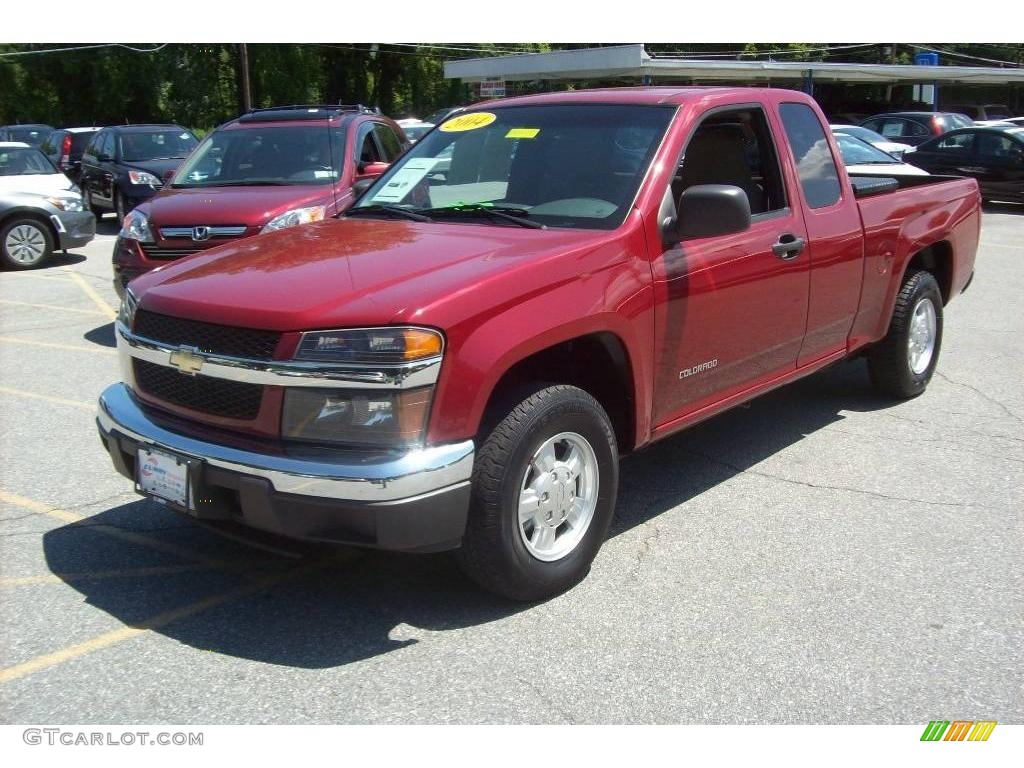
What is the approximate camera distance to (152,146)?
672 inches

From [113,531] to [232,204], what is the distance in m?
4.26

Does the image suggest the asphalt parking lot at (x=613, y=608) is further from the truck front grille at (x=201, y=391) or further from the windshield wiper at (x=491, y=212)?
the windshield wiper at (x=491, y=212)

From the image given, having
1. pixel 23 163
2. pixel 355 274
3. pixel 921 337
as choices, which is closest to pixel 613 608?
pixel 355 274

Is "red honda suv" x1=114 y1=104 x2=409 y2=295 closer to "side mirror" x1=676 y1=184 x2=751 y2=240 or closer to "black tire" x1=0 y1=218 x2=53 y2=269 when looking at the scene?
"side mirror" x1=676 y1=184 x2=751 y2=240

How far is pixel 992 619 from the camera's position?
3.83 meters

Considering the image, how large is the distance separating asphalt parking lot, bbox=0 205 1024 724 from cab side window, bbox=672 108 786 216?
4.73 ft

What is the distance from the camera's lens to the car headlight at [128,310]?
4062mm

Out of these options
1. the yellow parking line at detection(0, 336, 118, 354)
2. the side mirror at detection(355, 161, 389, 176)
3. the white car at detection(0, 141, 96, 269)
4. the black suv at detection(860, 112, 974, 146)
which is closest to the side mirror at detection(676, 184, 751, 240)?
the side mirror at detection(355, 161, 389, 176)

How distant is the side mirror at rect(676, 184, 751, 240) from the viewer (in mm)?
4195

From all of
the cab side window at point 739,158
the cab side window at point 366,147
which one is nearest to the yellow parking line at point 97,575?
the cab side window at point 739,158

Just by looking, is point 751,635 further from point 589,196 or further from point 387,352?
point 589,196

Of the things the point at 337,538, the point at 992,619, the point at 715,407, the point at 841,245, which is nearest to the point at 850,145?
the point at 841,245

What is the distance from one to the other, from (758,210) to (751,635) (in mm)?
2347

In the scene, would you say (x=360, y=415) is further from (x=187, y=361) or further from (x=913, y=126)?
(x=913, y=126)
